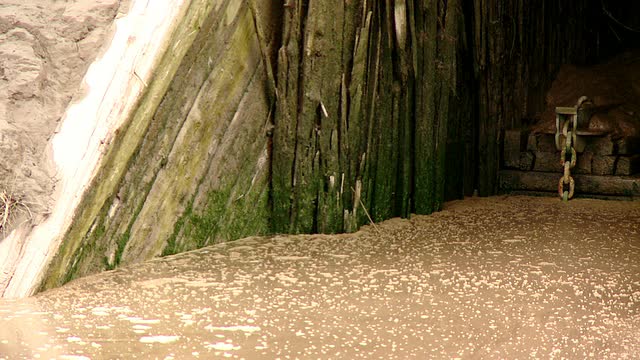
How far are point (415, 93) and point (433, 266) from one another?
3.87ft

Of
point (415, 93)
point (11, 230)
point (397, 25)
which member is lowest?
point (11, 230)

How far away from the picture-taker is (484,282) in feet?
11.5

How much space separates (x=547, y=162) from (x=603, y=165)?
32 centimetres

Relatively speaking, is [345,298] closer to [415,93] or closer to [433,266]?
[433,266]

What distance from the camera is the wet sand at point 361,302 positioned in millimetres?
2715

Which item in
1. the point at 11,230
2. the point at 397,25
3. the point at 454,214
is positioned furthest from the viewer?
the point at 454,214

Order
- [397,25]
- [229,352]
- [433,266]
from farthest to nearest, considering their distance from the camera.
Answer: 1. [397,25]
2. [433,266]
3. [229,352]

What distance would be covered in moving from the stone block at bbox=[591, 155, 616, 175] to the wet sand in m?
1.13

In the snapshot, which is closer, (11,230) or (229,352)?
(229,352)

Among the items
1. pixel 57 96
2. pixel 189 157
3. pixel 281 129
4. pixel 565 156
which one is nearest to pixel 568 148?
pixel 565 156

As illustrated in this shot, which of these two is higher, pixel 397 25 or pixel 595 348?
pixel 397 25

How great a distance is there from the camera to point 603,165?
5.52m

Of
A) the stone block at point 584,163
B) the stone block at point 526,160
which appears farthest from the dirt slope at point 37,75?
the stone block at point 584,163

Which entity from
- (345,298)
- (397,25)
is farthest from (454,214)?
(345,298)
